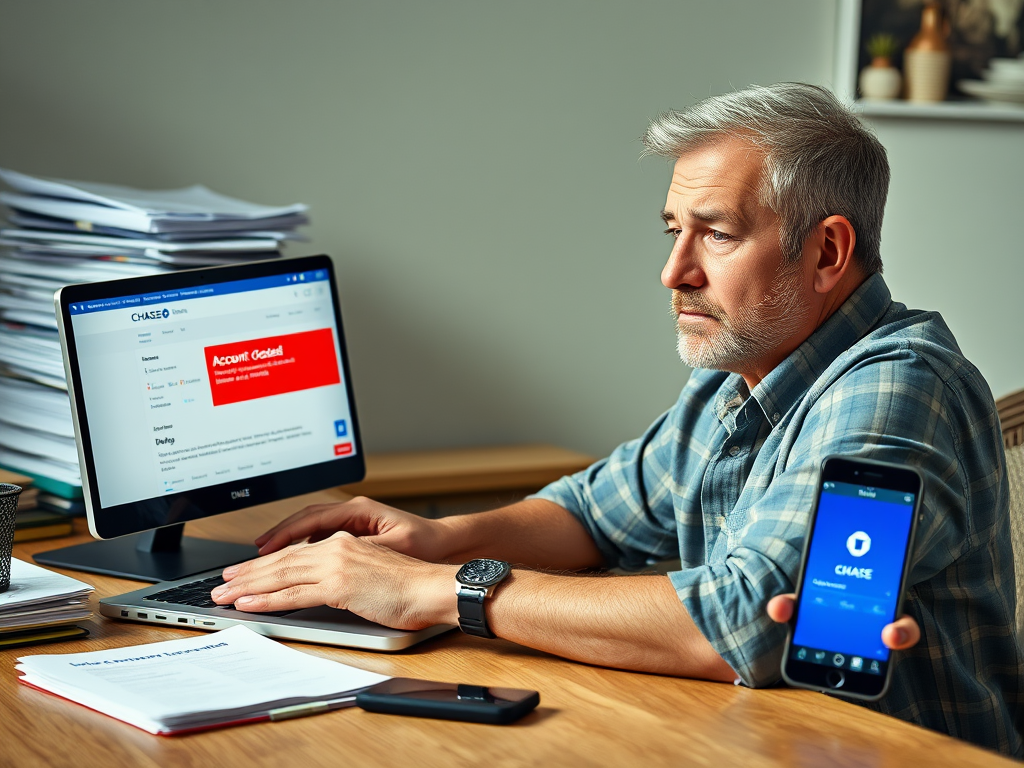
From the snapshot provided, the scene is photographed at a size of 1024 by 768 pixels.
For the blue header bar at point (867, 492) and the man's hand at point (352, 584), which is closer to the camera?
the blue header bar at point (867, 492)

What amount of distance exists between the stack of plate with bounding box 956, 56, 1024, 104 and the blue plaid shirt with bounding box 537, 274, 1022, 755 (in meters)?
1.57

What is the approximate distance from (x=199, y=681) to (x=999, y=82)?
8.05ft

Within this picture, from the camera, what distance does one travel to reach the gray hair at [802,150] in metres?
1.31

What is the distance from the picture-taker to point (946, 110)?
2635 mm

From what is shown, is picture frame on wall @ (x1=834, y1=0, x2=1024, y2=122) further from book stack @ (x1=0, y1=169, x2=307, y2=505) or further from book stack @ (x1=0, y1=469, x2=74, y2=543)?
book stack @ (x1=0, y1=469, x2=74, y2=543)

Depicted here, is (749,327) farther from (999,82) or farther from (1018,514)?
(999,82)

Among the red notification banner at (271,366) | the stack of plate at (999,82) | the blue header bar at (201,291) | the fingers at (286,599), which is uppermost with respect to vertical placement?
the stack of plate at (999,82)

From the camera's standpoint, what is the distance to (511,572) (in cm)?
113

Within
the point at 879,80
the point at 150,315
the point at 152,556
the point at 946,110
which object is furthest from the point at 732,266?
the point at 946,110

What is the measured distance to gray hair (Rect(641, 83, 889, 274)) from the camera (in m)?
1.31

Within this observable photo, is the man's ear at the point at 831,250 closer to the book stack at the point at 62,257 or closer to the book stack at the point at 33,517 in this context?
the book stack at the point at 62,257

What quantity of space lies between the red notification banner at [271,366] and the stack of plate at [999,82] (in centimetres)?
186

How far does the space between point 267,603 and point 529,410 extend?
4.17ft

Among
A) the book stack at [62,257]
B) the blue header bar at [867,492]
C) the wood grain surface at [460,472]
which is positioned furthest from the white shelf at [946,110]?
the blue header bar at [867,492]
